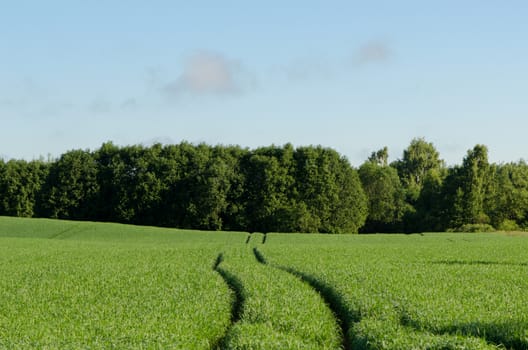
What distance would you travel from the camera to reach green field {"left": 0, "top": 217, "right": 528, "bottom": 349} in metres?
11.7

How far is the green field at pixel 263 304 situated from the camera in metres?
11.7

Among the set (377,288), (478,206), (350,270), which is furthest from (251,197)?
(377,288)

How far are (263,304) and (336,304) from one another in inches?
107

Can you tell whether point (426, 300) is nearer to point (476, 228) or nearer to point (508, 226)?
point (476, 228)

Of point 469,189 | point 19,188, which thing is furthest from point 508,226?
point 19,188

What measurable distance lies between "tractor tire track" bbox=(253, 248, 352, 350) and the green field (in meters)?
0.06

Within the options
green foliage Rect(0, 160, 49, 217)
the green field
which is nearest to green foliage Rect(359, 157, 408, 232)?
green foliage Rect(0, 160, 49, 217)

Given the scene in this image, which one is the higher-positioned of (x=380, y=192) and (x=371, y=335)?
(x=380, y=192)

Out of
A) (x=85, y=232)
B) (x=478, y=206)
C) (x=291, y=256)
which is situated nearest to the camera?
(x=291, y=256)

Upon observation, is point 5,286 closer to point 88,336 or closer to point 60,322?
point 60,322

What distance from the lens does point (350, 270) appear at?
23531mm

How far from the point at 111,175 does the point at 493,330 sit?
239 ft

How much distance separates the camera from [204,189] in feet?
254

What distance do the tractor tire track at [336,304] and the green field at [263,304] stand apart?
6 centimetres
